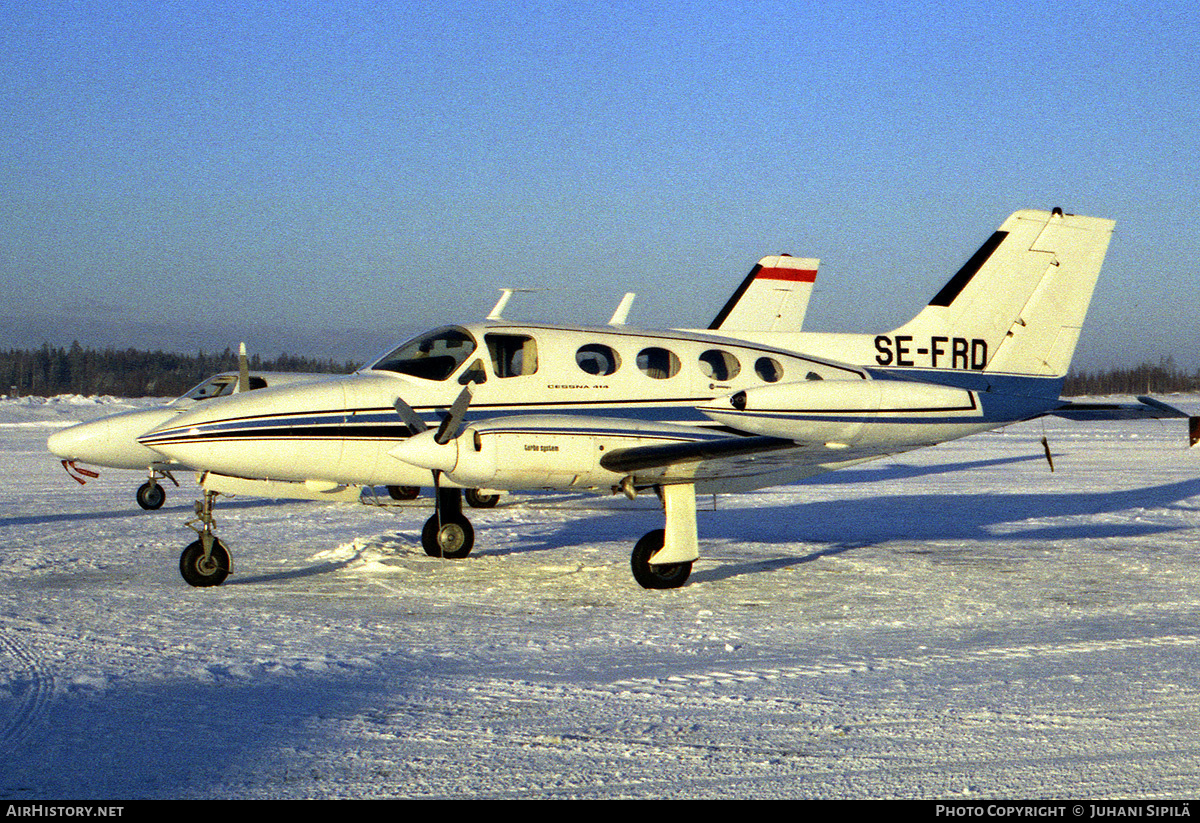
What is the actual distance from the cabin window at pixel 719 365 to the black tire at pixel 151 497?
9794 mm

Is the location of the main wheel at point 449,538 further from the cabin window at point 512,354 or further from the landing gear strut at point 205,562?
the landing gear strut at point 205,562

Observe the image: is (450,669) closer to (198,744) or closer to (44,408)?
(198,744)

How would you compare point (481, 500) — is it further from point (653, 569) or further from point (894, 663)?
point (894, 663)

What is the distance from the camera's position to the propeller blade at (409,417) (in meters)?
9.84

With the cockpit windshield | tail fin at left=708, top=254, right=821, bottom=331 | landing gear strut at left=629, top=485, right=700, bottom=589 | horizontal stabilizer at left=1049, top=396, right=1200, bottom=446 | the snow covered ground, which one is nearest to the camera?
the snow covered ground

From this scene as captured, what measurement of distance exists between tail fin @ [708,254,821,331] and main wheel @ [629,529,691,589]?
1389cm

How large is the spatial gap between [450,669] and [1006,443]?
29.6 m

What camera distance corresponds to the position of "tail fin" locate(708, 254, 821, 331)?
23.2 metres

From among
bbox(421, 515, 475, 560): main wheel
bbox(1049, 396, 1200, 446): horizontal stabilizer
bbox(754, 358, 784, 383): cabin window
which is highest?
bbox(754, 358, 784, 383): cabin window

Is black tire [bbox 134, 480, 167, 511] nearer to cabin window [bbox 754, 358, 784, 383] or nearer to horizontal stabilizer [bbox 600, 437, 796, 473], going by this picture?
horizontal stabilizer [bbox 600, 437, 796, 473]

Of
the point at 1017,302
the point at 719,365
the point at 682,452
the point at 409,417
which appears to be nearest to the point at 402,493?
the point at 409,417

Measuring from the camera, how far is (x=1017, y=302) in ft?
40.8

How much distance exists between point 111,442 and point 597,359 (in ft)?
28.5

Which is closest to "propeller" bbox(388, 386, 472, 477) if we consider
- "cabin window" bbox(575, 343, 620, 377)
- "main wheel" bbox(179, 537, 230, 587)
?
"cabin window" bbox(575, 343, 620, 377)
